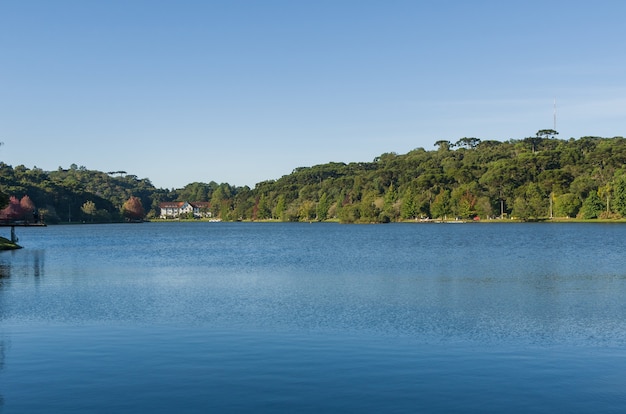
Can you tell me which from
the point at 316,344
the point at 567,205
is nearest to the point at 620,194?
the point at 567,205

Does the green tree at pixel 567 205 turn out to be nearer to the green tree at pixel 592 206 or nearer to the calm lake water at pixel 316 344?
the green tree at pixel 592 206

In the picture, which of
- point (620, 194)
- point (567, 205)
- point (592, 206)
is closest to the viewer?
point (620, 194)

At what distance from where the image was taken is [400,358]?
2170 cm

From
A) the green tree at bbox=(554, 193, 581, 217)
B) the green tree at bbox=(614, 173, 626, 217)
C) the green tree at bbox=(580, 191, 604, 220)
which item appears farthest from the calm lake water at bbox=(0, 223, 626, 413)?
the green tree at bbox=(554, 193, 581, 217)

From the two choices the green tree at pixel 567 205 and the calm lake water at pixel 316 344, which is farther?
the green tree at pixel 567 205

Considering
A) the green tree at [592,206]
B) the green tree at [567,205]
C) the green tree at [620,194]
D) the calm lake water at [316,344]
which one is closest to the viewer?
the calm lake water at [316,344]

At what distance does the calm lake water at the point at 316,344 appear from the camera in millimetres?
17344

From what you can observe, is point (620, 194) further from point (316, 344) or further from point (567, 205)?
point (316, 344)

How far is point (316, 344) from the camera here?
24.1 meters

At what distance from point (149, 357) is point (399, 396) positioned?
9.40m

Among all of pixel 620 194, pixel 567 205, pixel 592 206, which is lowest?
pixel 592 206

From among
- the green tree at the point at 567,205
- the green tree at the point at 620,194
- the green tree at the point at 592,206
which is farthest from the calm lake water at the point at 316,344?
the green tree at the point at 567,205

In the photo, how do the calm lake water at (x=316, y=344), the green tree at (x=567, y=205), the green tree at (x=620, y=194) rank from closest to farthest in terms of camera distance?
the calm lake water at (x=316, y=344) < the green tree at (x=620, y=194) < the green tree at (x=567, y=205)

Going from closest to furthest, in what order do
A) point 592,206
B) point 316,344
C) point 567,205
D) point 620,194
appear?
1. point 316,344
2. point 620,194
3. point 592,206
4. point 567,205
